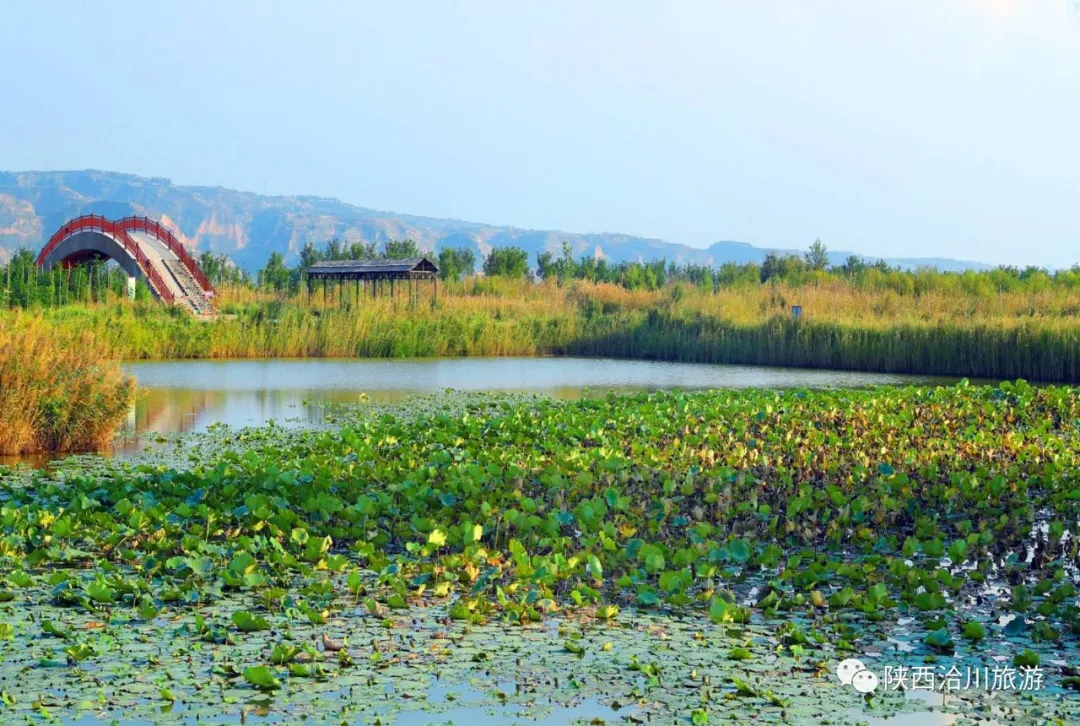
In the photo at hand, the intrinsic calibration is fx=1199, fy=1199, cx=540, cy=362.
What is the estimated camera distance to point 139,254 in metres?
34.6

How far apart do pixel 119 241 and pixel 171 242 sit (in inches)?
75.1

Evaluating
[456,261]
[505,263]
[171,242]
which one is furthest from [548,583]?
[456,261]

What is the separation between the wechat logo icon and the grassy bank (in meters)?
16.6

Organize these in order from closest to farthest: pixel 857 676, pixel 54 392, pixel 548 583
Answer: pixel 857 676
pixel 548 583
pixel 54 392

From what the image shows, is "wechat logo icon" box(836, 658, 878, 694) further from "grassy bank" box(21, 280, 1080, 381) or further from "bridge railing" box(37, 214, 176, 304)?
"bridge railing" box(37, 214, 176, 304)

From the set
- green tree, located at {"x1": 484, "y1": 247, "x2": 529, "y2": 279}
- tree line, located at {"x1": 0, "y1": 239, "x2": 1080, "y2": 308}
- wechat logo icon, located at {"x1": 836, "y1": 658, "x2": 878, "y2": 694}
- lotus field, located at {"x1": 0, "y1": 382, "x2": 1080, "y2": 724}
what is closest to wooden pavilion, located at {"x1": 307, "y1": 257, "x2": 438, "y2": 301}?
tree line, located at {"x1": 0, "y1": 239, "x2": 1080, "y2": 308}

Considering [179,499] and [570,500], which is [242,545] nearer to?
[179,499]

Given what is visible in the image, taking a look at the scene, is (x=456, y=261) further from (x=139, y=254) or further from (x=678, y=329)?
(x=678, y=329)

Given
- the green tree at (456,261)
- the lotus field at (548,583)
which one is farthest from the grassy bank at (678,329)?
the green tree at (456,261)

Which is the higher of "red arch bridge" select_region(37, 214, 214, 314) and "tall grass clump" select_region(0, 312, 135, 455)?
"red arch bridge" select_region(37, 214, 214, 314)

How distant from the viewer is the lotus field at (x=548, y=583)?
4535mm

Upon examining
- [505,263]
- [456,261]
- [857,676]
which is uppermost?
[456,261]

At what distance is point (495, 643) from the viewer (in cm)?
515

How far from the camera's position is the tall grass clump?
10.7 m
